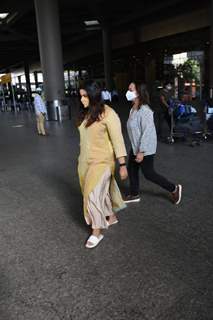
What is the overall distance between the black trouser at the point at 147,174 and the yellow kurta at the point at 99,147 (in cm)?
115

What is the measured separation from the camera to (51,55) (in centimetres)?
1841

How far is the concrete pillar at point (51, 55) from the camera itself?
18062mm

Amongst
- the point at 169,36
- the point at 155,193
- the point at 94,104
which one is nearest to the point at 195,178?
the point at 155,193

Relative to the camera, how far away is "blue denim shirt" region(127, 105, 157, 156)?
4.51m

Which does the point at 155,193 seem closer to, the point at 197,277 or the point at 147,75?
the point at 197,277

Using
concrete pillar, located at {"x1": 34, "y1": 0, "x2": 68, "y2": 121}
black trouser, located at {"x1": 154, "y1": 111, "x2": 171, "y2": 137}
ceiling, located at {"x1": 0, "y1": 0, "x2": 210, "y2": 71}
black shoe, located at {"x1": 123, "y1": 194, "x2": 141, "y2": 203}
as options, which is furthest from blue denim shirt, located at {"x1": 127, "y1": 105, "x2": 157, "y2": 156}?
ceiling, located at {"x1": 0, "y1": 0, "x2": 210, "y2": 71}

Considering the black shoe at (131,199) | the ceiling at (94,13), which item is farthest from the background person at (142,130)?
the ceiling at (94,13)

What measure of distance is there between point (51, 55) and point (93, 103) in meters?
16.1

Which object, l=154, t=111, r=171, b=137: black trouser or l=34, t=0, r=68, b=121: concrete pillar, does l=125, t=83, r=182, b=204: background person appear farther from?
l=34, t=0, r=68, b=121: concrete pillar

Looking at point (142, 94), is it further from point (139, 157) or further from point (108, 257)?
point (108, 257)

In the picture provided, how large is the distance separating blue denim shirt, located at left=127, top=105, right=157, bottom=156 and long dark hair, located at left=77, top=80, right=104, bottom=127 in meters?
1.14

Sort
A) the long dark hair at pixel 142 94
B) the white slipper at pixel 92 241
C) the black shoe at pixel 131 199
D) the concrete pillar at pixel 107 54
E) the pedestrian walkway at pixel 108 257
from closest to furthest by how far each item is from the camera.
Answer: the pedestrian walkway at pixel 108 257
the white slipper at pixel 92 241
the long dark hair at pixel 142 94
the black shoe at pixel 131 199
the concrete pillar at pixel 107 54

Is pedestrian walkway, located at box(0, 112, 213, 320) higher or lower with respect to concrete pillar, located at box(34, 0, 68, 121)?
lower

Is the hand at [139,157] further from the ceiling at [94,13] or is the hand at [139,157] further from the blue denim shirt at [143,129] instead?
the ceiling at [94,13]
